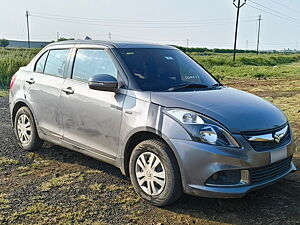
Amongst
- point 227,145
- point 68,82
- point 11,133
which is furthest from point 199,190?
point 11,133

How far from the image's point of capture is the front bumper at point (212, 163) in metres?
3.21

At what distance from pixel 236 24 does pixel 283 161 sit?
37.0 m

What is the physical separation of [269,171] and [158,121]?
1.23 m

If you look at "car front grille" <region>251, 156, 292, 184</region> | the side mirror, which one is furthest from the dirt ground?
the side mirror

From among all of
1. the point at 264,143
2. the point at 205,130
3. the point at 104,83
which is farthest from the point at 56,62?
the point at 264,143

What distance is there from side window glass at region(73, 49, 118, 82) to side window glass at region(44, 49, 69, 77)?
0.28 meters

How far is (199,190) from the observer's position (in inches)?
131

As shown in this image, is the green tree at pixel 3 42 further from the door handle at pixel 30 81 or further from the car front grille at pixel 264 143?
the car front grille at pixel 264 143

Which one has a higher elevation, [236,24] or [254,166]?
[236,24]

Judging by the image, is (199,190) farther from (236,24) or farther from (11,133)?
(236,24)

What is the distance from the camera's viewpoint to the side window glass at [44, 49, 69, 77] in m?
4.81

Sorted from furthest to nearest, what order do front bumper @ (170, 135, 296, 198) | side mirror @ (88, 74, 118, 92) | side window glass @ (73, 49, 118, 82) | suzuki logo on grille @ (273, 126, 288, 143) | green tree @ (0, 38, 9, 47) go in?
green tree @ (0, 38, 9, 47) < side window glass @ (73, 49, 118, 82) < side mirror @ (88, 74, 118, 92) < suzuki logo on grille @ (273, 126, 288, 143) < front bumper @ (170, 135, 296, 198)

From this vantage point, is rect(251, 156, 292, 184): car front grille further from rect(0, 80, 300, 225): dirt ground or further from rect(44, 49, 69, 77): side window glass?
rect(44, 49, 69, 77): side window glass

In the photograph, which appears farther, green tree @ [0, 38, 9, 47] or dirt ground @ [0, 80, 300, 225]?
green tree @ [0, 38, 9, 47]
